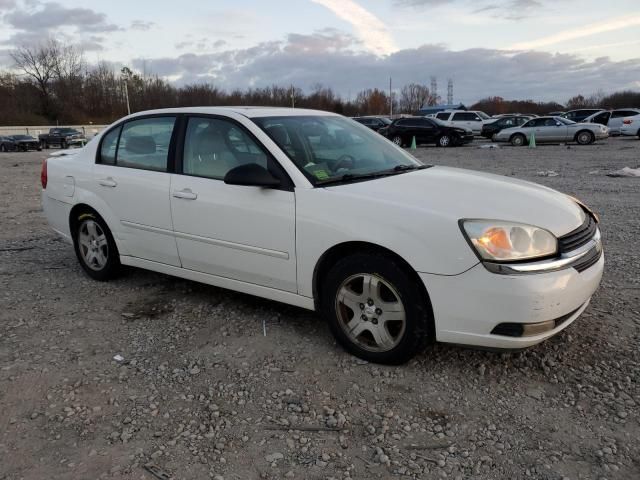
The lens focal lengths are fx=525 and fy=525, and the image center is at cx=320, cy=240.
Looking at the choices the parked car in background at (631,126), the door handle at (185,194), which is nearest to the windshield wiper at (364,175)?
the door handle at (185,194)

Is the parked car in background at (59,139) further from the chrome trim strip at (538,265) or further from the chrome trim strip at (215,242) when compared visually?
the chrome trim strip at (538,265)

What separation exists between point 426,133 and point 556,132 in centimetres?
602

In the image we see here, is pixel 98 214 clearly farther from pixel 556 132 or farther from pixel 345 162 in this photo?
pixel 556 132

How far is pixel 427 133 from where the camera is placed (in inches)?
1045

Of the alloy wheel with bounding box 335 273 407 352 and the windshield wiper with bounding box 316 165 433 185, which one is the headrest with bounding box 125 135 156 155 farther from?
the alloy wheel with bounding box 335 273 407 352

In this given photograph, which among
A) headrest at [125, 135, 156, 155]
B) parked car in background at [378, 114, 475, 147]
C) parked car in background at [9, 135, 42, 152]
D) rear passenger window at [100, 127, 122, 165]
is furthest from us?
parked car in background at [9, 135, 42, 152]

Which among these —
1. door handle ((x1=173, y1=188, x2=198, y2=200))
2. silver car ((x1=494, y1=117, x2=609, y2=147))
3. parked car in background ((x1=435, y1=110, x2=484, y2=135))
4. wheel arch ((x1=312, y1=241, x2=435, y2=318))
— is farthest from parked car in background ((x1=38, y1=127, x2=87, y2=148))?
wheel arch ((x1=312, y1=241, x2=435, y2=318))

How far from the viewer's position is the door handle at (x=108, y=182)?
14.9ft

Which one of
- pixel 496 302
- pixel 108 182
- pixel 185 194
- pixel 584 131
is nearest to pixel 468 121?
pixel 584 131

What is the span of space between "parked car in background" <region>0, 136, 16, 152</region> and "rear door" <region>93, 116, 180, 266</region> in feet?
125

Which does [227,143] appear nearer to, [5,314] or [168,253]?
[168,253]

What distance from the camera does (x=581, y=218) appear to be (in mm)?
3361

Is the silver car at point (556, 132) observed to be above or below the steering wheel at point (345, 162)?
above

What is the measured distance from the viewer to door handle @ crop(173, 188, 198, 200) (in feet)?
12.8
